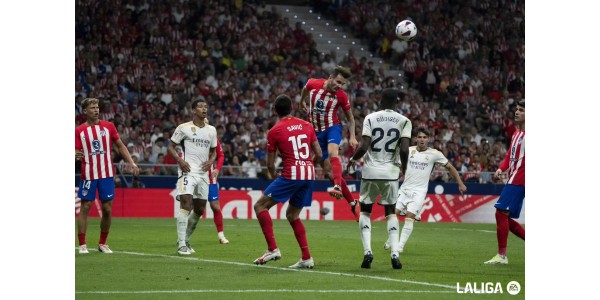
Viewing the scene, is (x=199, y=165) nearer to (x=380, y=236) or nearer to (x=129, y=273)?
(x=129, y=273)

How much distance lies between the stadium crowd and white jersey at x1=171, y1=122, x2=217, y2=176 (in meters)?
9.79

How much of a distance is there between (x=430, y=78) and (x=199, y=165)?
1792 centimetres

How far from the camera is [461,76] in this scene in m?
31.6

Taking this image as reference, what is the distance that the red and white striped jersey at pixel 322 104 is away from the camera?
47.8 ft

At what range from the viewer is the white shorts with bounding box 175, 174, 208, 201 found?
574 inches

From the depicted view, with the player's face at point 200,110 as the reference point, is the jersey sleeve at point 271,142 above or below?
below

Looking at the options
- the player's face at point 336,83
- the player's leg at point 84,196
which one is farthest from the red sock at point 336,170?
the player's leg at point 84,196

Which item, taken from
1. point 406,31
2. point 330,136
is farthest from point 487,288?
point 406,31

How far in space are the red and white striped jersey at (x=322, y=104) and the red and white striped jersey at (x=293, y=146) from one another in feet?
8.00

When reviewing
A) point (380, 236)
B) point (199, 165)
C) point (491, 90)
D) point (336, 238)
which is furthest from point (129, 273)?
point (491, 90)

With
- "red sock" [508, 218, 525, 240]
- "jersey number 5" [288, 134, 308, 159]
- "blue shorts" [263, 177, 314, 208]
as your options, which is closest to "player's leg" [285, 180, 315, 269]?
"blue shorts" [263, 177, 314, 208]

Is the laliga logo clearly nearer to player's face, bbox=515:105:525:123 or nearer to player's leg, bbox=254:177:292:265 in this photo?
Answer: player's leg, bbox=254:177:292:265

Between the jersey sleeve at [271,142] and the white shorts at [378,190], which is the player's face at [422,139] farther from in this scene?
the jersey sleeve at [271,142]

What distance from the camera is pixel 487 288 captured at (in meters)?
10.7
